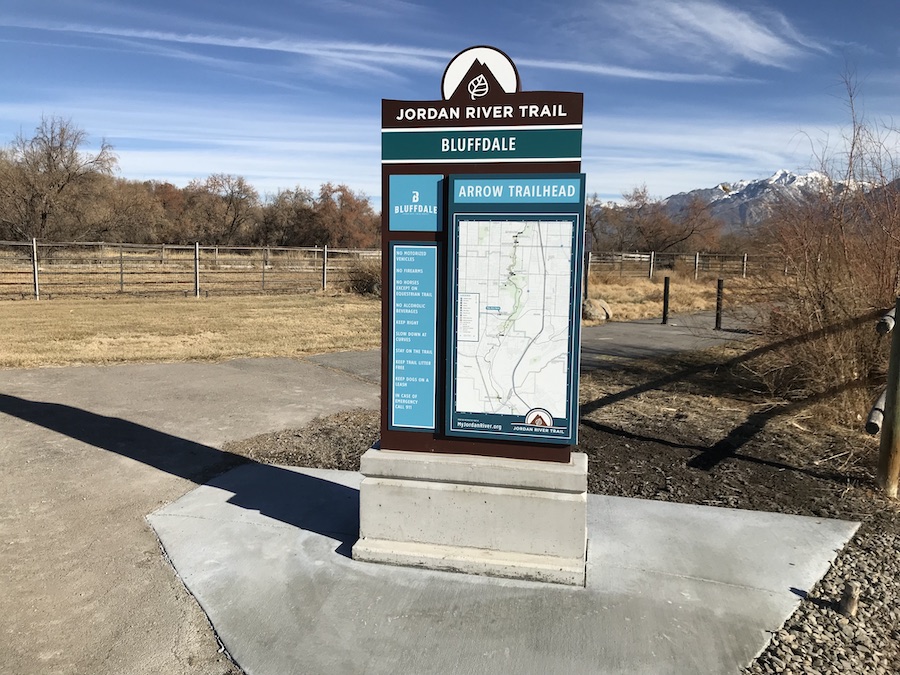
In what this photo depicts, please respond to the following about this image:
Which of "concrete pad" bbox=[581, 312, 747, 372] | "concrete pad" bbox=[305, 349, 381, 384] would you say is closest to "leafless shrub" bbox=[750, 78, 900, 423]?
"concrete pad" bbox=[581, 312, 747, 372]

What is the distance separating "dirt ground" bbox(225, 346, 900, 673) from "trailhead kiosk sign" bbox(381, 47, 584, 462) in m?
1.49

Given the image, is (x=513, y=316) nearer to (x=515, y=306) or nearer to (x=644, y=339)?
(x=515, y=306)

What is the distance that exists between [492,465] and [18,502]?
3.36m

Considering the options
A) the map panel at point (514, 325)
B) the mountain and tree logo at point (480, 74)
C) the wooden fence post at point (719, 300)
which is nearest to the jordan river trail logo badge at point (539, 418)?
the map panel at point (514, 325)

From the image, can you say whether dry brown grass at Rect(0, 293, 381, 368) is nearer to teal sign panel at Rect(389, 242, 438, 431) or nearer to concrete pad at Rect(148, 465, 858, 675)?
concrete pad at Rect(148, 465, 858, 675)

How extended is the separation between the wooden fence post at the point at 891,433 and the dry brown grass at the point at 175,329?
331 inches

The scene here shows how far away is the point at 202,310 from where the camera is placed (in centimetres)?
1833

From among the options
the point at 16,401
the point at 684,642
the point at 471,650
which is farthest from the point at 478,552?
the point at 16,401

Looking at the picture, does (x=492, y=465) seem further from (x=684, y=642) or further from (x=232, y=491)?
(x=232, y=491)

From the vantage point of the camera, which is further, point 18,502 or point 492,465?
point 18,502

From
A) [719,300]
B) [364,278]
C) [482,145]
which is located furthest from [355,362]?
[364,278]

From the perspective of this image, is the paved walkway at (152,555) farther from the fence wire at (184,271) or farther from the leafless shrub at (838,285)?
the fence wire at (184,271)

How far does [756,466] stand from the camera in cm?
555

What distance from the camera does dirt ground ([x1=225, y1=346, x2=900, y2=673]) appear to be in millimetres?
3070
